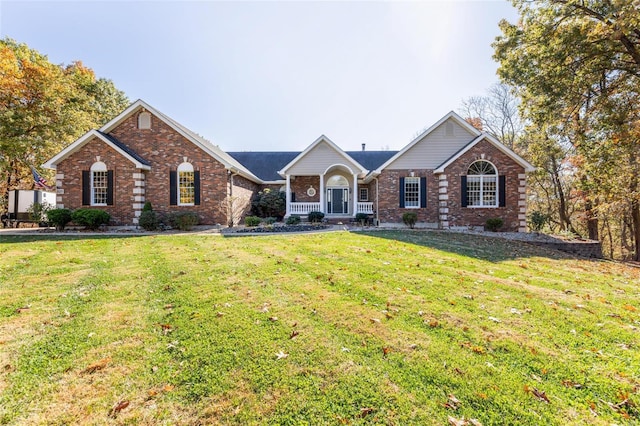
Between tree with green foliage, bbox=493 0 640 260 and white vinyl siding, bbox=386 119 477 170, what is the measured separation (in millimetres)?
3187

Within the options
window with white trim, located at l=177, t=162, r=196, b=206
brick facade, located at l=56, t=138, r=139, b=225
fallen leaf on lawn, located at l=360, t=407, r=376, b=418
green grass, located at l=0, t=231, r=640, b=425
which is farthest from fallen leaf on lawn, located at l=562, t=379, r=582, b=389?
brick facade, located at l=56, t=138, r=139, b=225

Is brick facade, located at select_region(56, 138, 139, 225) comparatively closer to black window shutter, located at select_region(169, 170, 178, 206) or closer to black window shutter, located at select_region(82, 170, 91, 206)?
black window shutter, located at select_region(82, 170, 91, 206)

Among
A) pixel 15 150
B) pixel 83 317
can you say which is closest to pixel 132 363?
pixel 83 317

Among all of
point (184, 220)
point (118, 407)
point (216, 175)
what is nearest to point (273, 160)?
point (216, 175)

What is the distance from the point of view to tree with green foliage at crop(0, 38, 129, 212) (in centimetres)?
1955

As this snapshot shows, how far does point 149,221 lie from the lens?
46.0 ft

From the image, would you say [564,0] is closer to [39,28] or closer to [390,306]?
[390,306]

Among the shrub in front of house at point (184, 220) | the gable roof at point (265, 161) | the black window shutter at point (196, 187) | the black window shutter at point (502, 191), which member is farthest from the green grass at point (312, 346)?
the gable roof at point (265, 161)

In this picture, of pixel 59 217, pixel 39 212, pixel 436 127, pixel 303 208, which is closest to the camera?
pixel 59 217

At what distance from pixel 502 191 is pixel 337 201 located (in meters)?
10.1

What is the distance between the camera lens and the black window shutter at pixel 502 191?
15.3m

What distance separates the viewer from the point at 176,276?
582 cm

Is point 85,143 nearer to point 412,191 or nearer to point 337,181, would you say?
point 337,181

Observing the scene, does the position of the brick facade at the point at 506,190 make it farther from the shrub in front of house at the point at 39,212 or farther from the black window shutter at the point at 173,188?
the shrub in front of house at the point at 39,212
